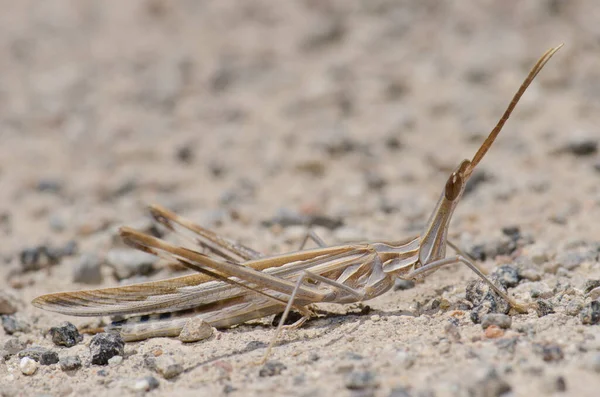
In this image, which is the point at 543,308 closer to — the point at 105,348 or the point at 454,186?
the point at 454,186

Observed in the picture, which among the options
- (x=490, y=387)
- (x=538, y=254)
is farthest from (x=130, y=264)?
(x=490, y=387)

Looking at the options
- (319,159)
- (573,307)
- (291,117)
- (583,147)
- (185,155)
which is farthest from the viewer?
(291,117)

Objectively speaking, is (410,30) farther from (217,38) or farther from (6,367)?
(6,367)

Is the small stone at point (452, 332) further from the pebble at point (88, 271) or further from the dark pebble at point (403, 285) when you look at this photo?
the pebble at point (88, 271)

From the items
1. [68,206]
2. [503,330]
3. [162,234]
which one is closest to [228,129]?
[68,206]

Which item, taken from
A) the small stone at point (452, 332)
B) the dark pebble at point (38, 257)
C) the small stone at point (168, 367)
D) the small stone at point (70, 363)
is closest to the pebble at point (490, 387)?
the small stone at point (452, 332)
